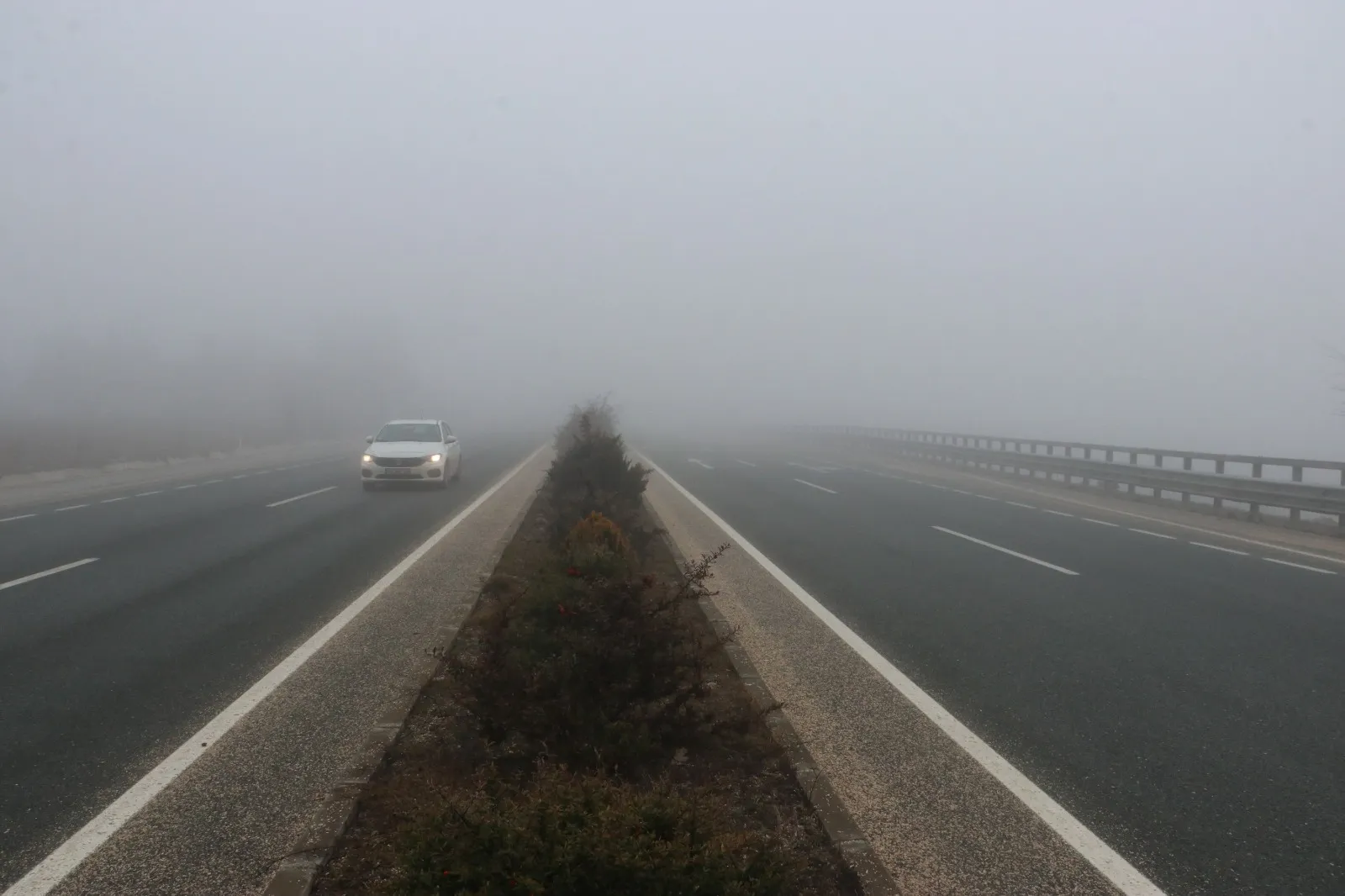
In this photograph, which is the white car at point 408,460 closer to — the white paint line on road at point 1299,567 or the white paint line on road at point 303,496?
the white paint line on road at point 303,496

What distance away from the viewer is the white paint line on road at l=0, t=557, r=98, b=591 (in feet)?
31.9

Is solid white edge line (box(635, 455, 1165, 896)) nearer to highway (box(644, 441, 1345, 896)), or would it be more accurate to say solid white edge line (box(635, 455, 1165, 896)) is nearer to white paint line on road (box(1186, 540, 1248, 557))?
highway (box(644, 441, 1345, 896))

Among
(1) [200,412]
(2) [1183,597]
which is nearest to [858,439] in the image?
(2) [1183,597]

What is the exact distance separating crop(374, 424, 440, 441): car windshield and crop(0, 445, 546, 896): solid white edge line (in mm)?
14453

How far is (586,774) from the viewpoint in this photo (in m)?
4.09

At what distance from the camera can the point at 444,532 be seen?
13.8 m

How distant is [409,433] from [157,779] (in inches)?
741

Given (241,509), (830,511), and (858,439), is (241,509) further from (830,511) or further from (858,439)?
(858,439)

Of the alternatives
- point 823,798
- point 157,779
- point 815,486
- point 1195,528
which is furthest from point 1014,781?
point 815,486

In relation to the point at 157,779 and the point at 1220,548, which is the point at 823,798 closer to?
the point at 157,779

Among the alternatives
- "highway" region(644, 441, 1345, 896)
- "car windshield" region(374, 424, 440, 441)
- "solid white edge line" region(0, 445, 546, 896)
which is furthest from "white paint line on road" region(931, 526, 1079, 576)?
"car windshield" region(374, 424, 440, 441)

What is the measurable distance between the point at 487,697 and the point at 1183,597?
25.3 ft

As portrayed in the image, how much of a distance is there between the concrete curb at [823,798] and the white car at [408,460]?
1532 cm

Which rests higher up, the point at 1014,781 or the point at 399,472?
the point at 399,472
